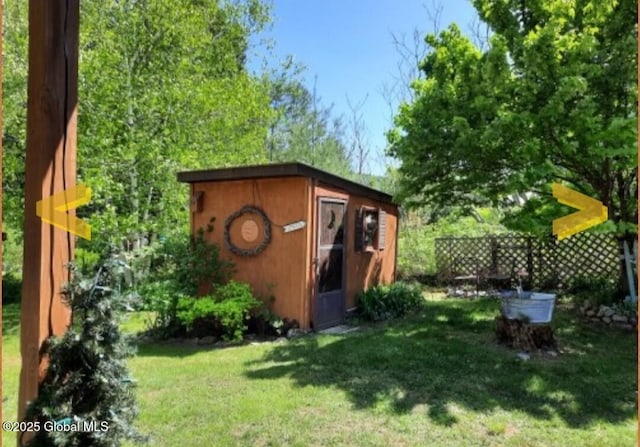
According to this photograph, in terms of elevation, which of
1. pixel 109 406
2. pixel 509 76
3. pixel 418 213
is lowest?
pixel 109 406

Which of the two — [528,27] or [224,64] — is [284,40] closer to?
[224,64]

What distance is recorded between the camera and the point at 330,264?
672 cm

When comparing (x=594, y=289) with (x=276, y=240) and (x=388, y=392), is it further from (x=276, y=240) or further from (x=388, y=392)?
(x=388, y=392)

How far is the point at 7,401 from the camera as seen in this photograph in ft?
11.9

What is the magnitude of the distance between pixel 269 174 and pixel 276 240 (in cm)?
92

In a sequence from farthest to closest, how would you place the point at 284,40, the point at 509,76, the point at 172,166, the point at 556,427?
1. the point at 284,40
2. the point at 172,166
3. the point at 509,76
4. the point at 556,427

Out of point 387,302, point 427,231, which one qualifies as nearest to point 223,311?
point 387,302

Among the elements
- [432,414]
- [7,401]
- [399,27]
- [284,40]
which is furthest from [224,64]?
[432,414]

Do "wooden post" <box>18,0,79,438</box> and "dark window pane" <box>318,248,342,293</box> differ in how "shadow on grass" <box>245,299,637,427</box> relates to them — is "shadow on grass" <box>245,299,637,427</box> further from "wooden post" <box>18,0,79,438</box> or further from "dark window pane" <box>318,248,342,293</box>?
"wooden post" <box>18,0,79,438</box>

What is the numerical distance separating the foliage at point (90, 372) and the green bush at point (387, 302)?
18.1ft

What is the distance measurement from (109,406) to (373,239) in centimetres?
672

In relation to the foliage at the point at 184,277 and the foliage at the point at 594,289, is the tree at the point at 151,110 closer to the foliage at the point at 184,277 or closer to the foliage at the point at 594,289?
the foliage at the point at 184,277

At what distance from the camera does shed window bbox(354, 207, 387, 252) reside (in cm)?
760

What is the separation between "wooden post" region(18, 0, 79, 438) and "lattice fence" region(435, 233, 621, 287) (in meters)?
8.71
